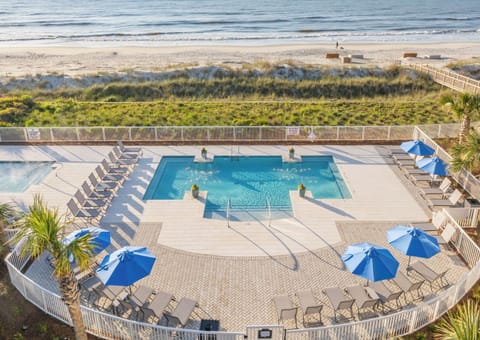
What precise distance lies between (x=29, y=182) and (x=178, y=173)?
689 cm

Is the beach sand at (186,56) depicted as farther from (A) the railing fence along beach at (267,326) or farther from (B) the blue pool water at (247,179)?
(A) the railing fence along beach at (267,326)

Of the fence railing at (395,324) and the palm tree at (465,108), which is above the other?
the palm tree at (465,108)

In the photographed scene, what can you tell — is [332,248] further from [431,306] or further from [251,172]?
[251,172]

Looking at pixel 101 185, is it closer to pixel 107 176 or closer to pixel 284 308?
pixel 107 176

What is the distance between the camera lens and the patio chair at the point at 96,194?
16.7 metres

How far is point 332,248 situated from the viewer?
1372 cm

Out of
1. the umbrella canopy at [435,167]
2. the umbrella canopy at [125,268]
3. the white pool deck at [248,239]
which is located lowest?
the white pool deck at [248,239]

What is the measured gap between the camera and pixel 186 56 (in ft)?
185

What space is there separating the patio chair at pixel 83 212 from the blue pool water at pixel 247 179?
2529mm

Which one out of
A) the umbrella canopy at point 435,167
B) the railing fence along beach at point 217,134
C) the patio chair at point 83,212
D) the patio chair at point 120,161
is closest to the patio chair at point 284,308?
the patio chair at point 83,212

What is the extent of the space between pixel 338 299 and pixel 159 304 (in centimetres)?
464

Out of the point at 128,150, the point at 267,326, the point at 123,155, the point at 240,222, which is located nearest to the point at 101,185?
the point at 123,155

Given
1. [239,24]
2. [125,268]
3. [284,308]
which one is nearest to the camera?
[125,268]

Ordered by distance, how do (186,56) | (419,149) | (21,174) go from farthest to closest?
(186,56), (21,174), (419,149)
